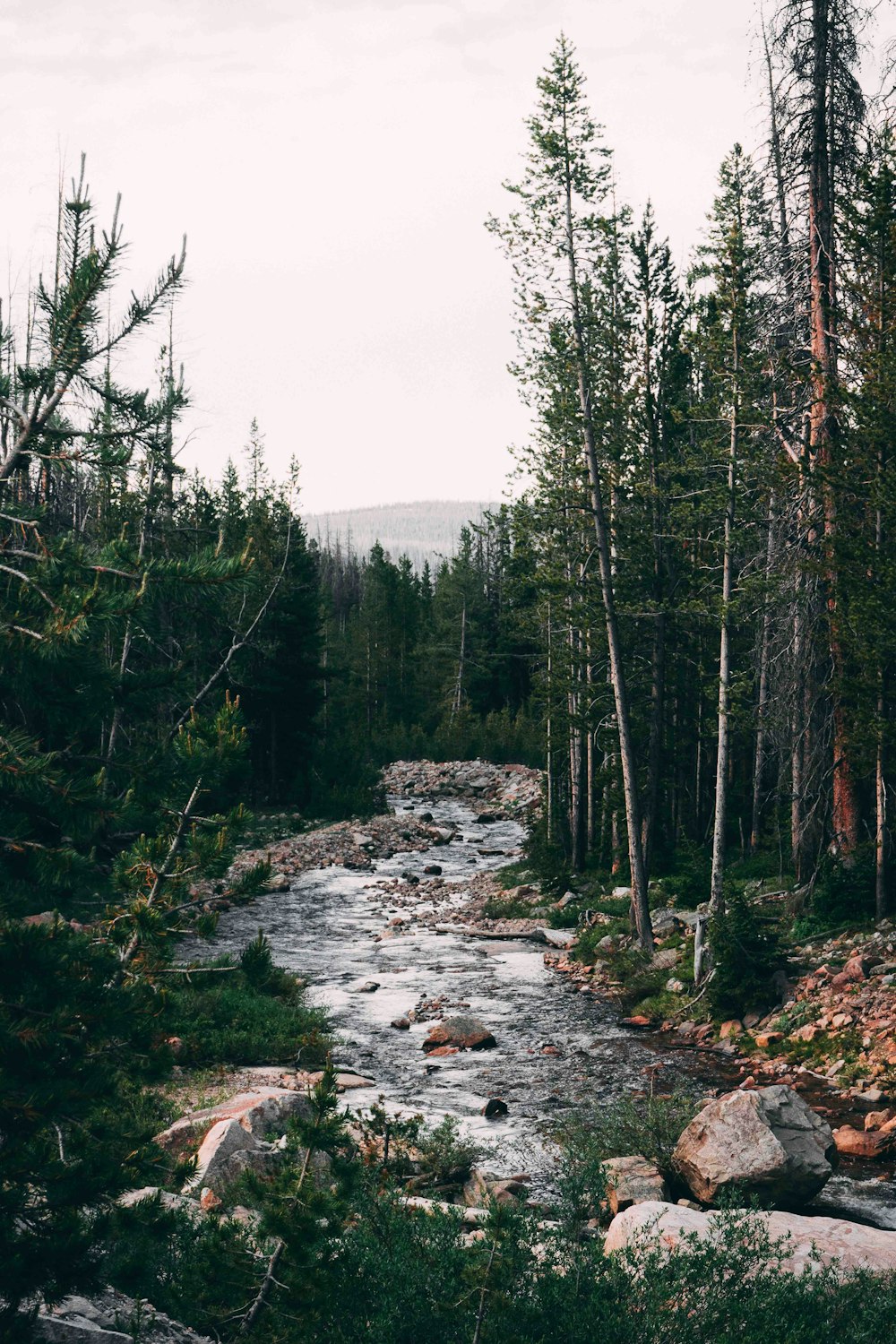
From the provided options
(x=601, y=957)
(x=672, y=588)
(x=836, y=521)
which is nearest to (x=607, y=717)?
(x=672, y=588)

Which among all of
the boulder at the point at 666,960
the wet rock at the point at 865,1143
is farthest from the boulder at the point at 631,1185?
the boulder at the point at 666,960

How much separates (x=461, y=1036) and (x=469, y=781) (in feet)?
104

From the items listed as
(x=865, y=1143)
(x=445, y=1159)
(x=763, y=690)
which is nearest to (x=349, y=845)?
(x=763, y=690)

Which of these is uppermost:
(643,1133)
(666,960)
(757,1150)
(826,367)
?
(826,367)

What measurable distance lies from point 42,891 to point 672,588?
56.5 ft

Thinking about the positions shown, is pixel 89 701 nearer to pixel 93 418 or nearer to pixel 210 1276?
pixel 93 418

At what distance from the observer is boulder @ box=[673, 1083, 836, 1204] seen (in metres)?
7.41

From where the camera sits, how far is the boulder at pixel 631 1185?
7.61 meters

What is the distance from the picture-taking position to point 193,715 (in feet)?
14.8

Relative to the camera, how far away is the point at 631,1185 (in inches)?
306

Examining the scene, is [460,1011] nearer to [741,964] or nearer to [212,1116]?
[741,964]

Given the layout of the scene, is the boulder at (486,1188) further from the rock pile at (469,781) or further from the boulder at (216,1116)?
the rock pile at (469,781)

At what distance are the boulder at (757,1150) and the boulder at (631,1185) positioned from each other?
0.23m

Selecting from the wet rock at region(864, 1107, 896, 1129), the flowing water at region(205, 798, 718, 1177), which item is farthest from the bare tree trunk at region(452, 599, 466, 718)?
the wet rock at region(864, 1107, 896, 1129)
